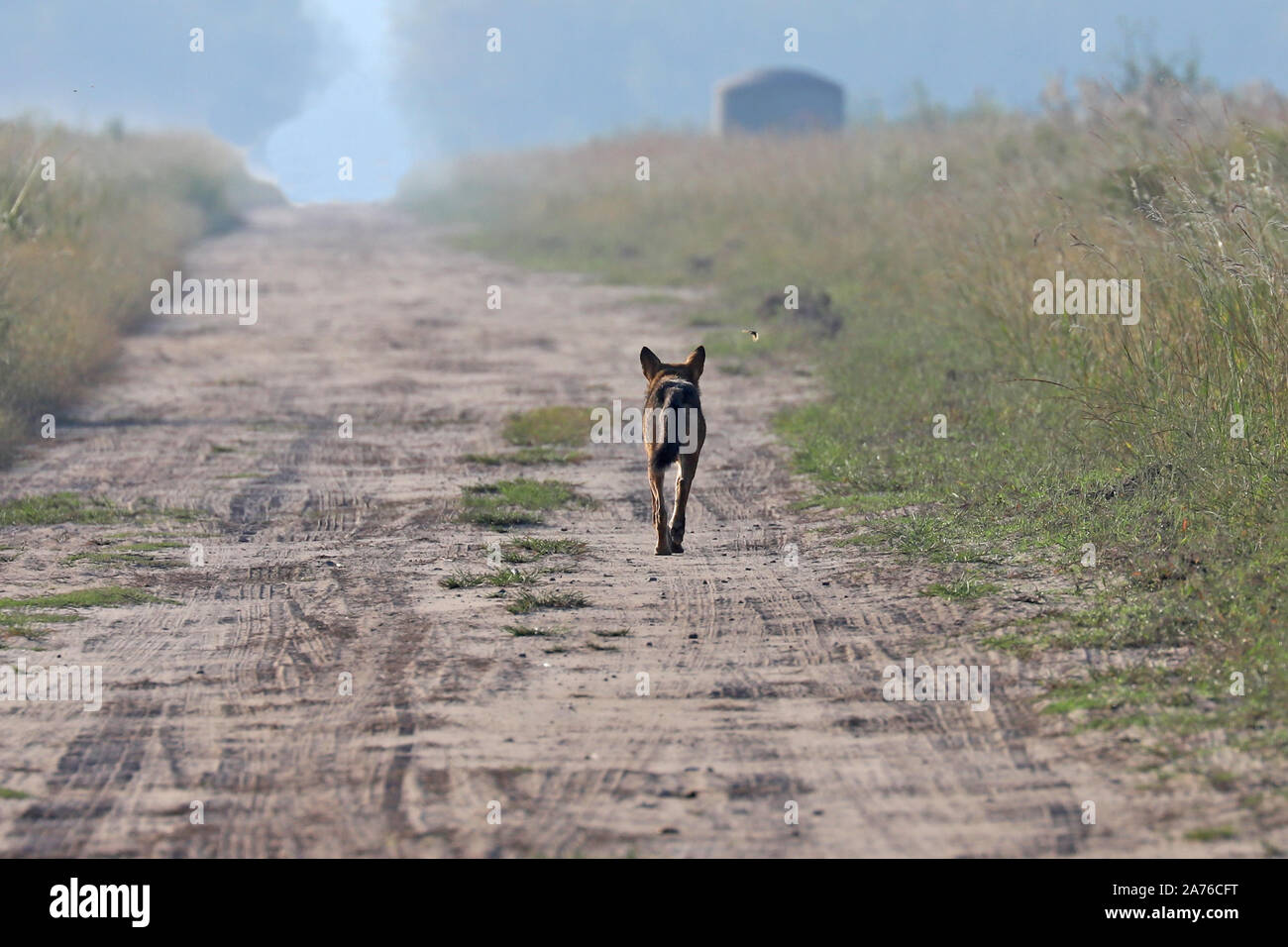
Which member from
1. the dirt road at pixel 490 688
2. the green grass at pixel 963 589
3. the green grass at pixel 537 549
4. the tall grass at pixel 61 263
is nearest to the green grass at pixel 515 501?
the dirt road at pixel 490 688

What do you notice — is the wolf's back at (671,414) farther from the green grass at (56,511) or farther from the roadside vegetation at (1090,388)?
the green grass at (56,511)

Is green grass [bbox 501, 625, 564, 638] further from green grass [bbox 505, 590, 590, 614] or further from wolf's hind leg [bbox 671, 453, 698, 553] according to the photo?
wolf's hind leg [bbox 671, 453, 698, 553]

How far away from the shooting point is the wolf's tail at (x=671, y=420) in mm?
7188

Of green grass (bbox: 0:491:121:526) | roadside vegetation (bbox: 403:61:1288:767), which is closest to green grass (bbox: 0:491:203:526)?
green grass (bbox: 0:491:121:526)

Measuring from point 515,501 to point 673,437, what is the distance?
1937 mm

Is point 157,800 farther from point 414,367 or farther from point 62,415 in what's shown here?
point 414,367

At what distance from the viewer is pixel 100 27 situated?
9069cm

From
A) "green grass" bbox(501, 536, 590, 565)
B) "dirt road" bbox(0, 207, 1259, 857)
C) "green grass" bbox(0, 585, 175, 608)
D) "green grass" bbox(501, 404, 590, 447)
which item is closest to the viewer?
Result: "dirt road" bbox(0, 207, 1259, 857)

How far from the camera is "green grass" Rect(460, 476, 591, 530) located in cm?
847

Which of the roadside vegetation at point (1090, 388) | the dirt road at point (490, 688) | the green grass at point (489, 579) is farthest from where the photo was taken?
the green grass at point (489, 579)

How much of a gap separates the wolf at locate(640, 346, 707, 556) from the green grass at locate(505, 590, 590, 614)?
790mm

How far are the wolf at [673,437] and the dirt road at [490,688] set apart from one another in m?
0.18

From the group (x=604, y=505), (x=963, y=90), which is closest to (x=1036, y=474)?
(x=604, y=505)

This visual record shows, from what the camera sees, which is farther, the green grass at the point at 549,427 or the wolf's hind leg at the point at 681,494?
the green grass at the point at 549,427
